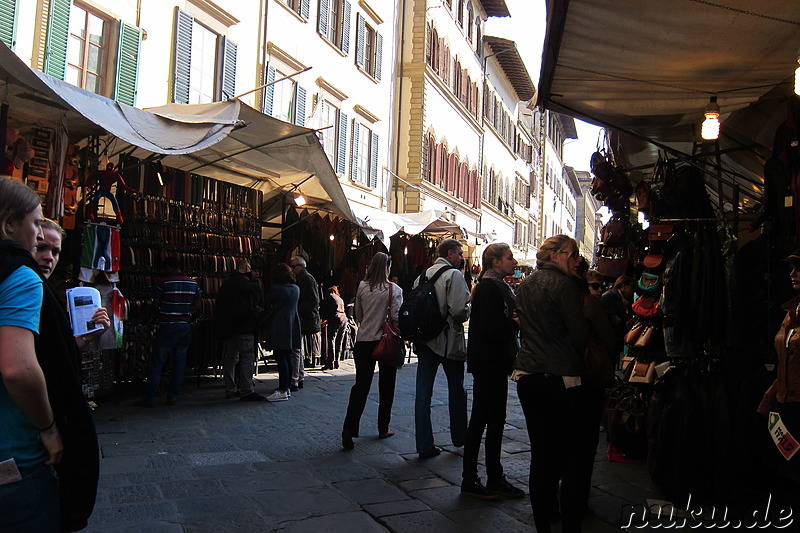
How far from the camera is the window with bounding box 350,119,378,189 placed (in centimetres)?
1928

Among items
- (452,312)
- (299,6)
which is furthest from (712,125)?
(299,6)

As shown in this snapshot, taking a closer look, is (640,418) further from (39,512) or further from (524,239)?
(524,239)

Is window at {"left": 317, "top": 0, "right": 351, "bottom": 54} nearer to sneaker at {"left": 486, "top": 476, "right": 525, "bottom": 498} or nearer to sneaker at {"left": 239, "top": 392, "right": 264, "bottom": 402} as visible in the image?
sneaker at {"left": 239, "top": 392, "right": 264, "bottom": 402}

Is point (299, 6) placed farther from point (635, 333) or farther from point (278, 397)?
point (635, 333)

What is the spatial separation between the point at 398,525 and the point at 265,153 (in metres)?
6.59

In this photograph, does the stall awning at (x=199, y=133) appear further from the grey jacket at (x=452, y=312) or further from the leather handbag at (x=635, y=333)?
the leather handbag at (x=635, y=333)

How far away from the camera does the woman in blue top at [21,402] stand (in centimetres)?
193

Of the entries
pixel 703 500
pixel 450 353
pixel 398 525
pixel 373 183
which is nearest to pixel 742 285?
pixel 703 500

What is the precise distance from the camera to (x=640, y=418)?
5812 mm

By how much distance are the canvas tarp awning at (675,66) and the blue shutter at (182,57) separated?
26.6 feet

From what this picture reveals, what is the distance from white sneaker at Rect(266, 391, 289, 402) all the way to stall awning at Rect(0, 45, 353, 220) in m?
2.90

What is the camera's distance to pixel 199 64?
1291 centimetres

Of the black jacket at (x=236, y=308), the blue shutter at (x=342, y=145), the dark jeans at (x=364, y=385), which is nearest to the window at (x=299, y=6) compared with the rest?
the blue shutter at (x=342, y=145)

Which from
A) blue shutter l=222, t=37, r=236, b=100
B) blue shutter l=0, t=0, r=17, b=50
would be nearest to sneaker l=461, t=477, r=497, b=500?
blue shutter l=0, t=0, r=17, b=50
